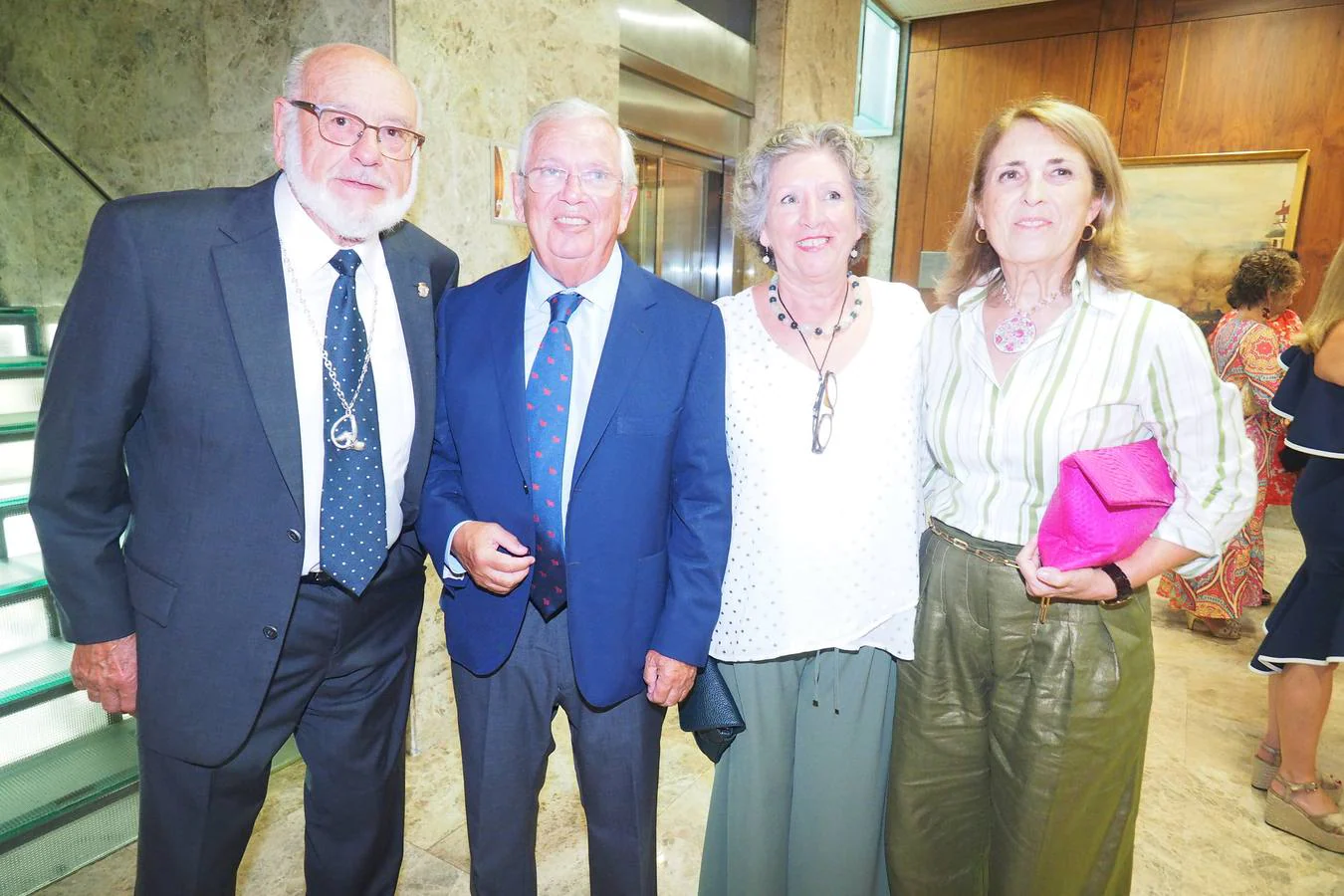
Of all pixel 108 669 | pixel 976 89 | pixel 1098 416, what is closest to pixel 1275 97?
pixel 976 89

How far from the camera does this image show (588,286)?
1.59 m

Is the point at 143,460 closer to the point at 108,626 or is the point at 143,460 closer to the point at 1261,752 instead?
the point at 108,626

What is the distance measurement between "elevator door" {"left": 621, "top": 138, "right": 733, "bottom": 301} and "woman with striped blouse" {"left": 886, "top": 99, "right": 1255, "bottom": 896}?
8.73ft

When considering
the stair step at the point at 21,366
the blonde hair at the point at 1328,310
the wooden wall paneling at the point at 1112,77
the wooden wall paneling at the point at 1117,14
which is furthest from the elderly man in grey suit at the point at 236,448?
the wooden wall paneling at the point at 1117,14

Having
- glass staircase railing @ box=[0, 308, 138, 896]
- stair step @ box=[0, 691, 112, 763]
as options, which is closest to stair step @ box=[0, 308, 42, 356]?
glass staircase railing @ box=[0, 308, 138, 896]

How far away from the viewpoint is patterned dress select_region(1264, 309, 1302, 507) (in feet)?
13.4

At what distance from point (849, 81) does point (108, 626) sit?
222 inches

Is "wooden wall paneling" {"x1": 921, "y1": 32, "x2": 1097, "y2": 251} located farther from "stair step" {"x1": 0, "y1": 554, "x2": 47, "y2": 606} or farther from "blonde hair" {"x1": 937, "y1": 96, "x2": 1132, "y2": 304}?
"stair step" {"x1": 0, "y1": 554, "x2": 47, "y2": 606}

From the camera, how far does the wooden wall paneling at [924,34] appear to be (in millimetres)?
7219

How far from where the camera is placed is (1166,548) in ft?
4.85

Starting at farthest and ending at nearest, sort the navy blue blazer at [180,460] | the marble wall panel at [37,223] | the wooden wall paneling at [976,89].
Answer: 1. the wooden wall paneling at [976,89]
2. the marble wall panel at [37,223]
3. the navy blue blazer at [180,460]

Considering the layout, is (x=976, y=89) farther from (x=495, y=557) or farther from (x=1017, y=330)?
(x=495, y=557)

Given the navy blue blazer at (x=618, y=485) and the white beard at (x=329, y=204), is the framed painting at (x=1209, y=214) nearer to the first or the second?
the navy blue blazer at (x=618, y=485)

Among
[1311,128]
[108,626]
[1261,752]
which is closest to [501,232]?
[108,626]
